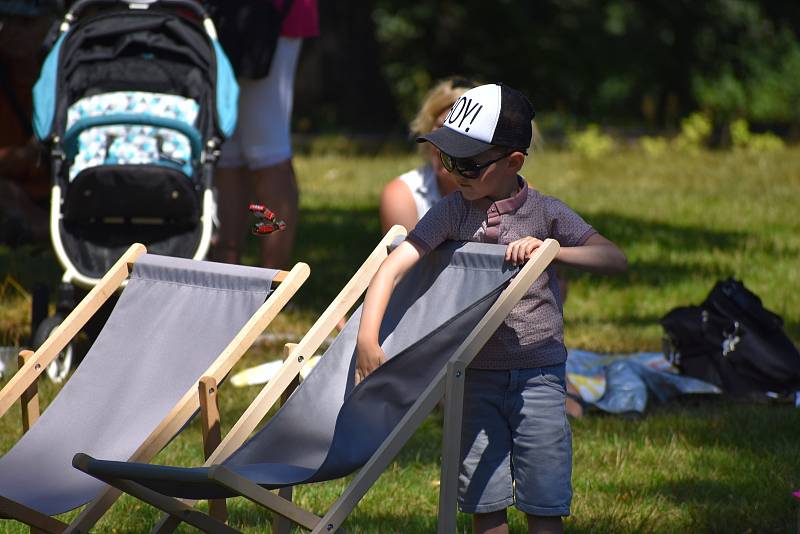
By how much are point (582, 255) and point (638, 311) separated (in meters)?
3.91

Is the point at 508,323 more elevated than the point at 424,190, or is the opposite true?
the point at 508,323

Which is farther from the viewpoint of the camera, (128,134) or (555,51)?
(555,51)

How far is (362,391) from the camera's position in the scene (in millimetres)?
3123

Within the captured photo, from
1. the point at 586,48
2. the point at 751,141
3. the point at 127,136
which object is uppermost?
the point at 127,136

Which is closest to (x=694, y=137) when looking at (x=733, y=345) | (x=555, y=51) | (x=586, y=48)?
(x=555, y=51)

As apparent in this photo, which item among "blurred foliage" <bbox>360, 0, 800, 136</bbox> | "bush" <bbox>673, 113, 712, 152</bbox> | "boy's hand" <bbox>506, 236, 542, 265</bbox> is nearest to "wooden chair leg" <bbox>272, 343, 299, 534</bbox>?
"boy's hand" <bbox>506, 236, 542, 265</bbox>

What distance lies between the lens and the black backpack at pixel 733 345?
5211 millimetres

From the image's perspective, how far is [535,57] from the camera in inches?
793

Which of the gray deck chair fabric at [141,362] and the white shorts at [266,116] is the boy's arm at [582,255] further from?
the white shorts at [266,116]

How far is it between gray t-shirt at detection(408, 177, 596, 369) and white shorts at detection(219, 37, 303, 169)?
2697mm

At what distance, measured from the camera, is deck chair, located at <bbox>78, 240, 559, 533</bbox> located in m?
2.83

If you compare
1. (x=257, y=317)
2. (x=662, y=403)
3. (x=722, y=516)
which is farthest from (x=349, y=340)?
(x=662, y=403)

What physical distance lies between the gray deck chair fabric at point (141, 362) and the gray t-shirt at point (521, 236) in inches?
21.0

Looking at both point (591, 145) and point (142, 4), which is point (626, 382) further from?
point (591, 145)
